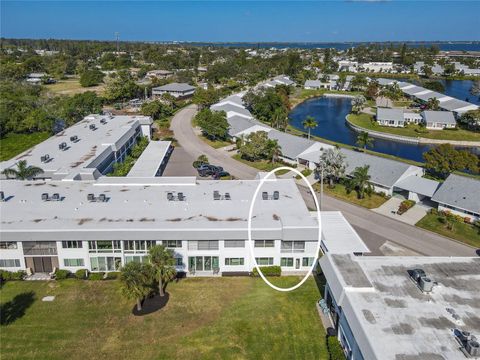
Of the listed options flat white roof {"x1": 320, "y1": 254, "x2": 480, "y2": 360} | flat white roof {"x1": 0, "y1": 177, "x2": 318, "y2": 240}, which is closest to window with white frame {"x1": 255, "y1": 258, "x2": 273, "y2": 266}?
flat white roof {"x1": 0, "y1": 177, "x2": 318, "y2": 240}

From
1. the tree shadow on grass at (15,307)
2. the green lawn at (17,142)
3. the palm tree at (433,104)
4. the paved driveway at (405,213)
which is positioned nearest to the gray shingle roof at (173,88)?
the green lawn at (17,142)

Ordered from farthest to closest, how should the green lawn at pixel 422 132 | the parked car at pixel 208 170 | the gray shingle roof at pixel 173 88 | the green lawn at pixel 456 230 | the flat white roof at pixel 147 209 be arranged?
the gray shingle roof at pixel 173 88
the green lawn at pixel 422 132
the parked car at pixel 208 170
the green lawn at pixel 456 230
the flat white roof at pixel 147 209

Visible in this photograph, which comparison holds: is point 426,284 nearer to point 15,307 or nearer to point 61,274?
point 61,274

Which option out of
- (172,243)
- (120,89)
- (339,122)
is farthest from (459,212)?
(120,89)

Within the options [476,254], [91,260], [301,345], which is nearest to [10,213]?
[91,260]

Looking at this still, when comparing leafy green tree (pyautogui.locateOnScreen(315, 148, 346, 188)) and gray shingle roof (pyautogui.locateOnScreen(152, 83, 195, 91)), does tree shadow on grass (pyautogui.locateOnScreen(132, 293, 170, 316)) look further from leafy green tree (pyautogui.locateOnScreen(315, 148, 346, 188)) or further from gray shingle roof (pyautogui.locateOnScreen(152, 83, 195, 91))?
gray shingle roof (pyautogui.locateOnScreen(152, 83, 195, 91))

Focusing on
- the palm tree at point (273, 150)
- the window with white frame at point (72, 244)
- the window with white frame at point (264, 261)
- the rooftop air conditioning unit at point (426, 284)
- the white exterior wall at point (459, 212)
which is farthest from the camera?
the palm tree at point (273, 150)

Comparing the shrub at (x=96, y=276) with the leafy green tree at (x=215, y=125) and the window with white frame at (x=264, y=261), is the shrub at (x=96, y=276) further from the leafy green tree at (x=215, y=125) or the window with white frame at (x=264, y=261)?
the leafy green tree at (x=215, y=125)
